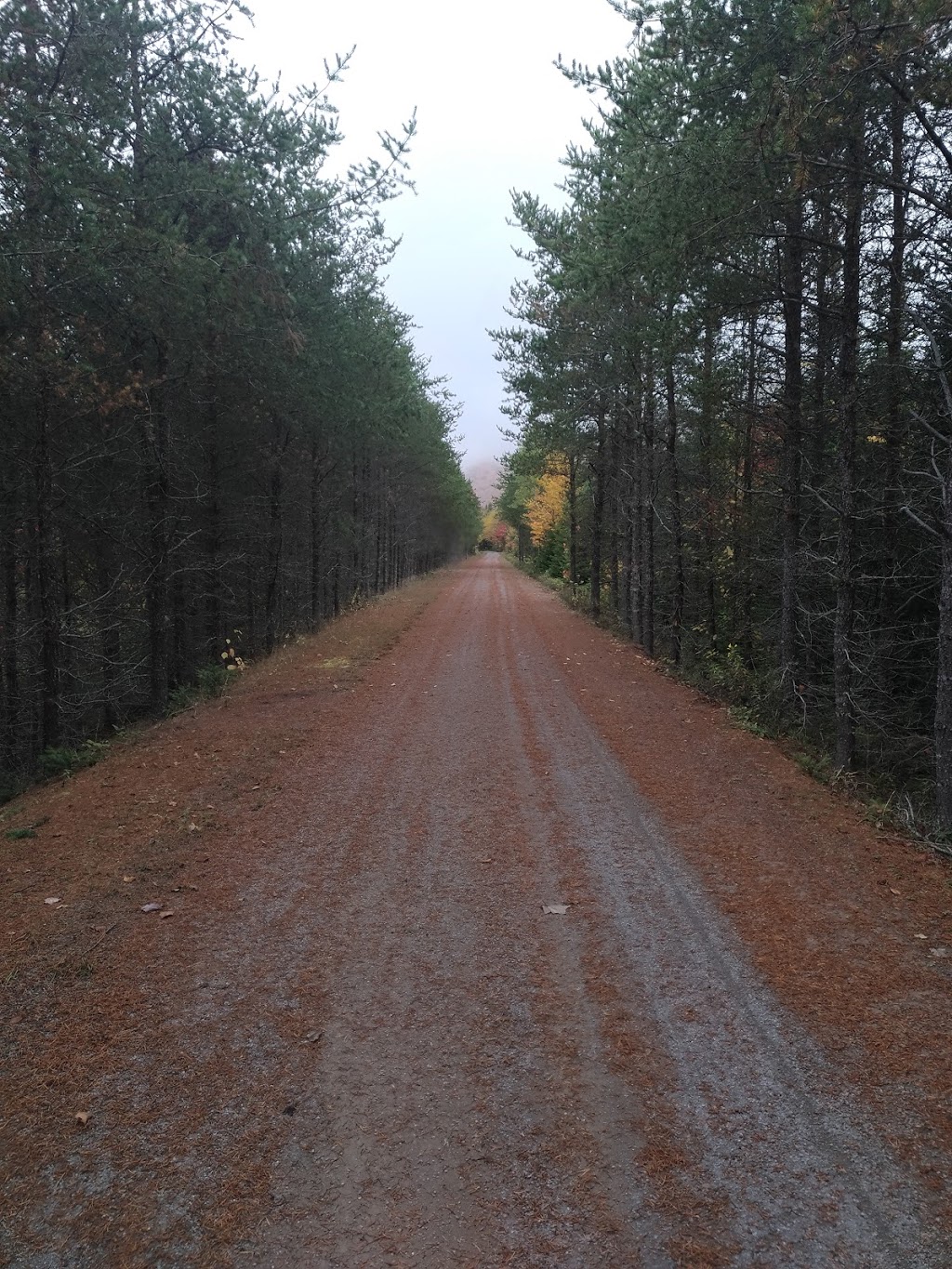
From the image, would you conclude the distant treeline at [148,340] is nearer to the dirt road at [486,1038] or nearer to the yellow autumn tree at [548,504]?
the dirt road at [486,1038]

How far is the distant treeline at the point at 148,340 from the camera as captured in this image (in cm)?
759

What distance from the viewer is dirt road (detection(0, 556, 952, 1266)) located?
2297 mm

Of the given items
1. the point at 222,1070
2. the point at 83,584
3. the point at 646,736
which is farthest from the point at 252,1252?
the point at 83,584

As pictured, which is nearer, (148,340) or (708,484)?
(148,340)

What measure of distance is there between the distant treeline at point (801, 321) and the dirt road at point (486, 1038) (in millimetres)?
2503

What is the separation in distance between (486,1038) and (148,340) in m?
11.5

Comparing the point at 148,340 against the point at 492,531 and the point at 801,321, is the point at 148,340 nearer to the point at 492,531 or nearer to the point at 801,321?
the point at 801,321

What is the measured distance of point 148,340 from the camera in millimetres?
11094

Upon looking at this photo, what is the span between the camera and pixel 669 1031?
322cm

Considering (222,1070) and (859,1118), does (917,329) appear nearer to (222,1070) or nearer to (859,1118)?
(859,1118)

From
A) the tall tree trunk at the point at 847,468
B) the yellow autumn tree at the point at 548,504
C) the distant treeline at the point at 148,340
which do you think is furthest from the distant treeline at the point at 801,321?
the yellow autumn tree at the point at 548,504

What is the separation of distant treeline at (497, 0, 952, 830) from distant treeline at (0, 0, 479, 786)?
13.8 feet

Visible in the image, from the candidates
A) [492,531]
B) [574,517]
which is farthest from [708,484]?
[492,531]

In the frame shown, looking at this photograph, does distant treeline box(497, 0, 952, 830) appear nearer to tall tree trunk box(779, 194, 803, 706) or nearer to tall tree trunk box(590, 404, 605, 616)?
tall tree trunk box(779, 194, 803, 706)
